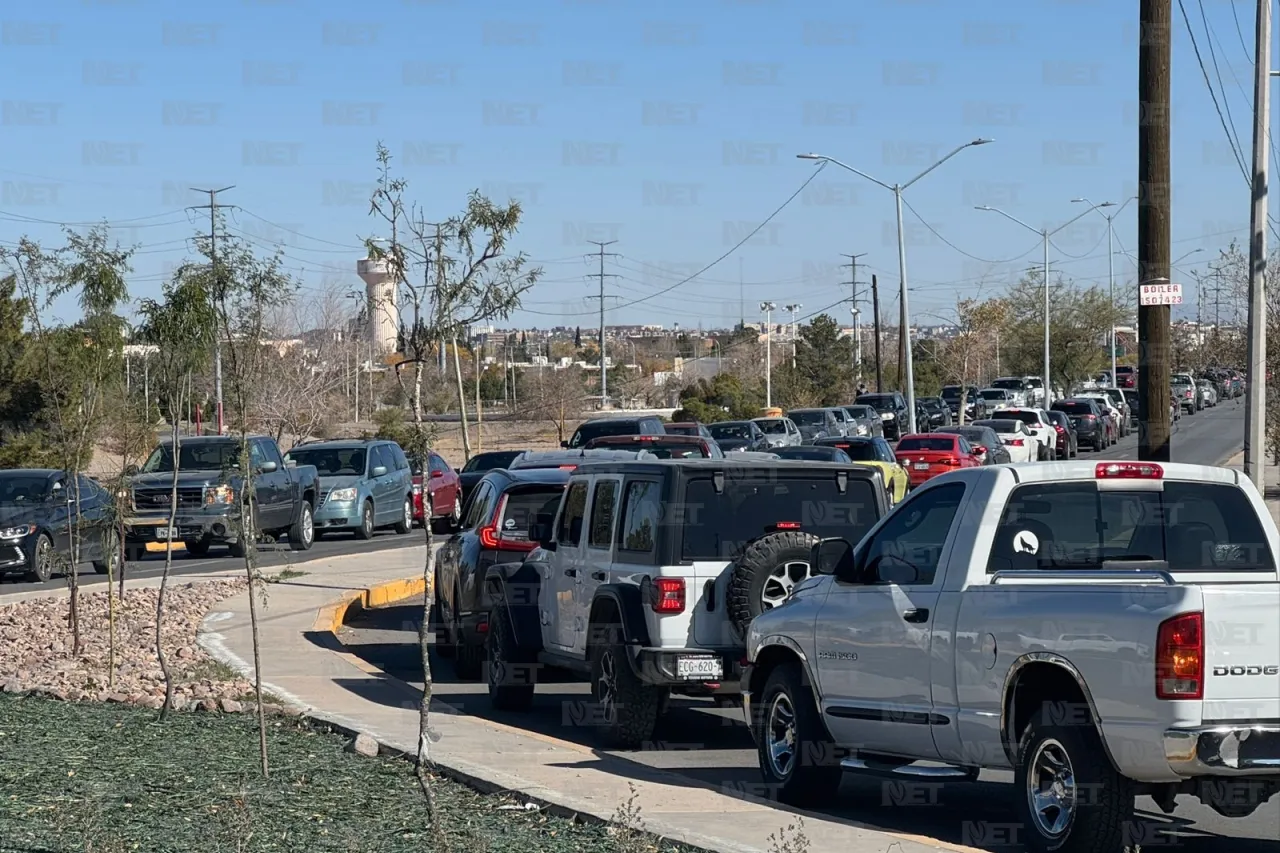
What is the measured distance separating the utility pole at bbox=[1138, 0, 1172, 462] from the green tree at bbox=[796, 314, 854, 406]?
2744 inches

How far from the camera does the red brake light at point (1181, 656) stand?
665cm

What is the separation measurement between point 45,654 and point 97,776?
21.1 feet

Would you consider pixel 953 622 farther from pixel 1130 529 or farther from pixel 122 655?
pixel 122 655

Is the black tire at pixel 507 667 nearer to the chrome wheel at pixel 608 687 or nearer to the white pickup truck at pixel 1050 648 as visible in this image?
the chrome wheel at pixel 608 687

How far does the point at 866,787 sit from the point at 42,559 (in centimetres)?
1737

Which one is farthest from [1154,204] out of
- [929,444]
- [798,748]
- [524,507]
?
[929,444]

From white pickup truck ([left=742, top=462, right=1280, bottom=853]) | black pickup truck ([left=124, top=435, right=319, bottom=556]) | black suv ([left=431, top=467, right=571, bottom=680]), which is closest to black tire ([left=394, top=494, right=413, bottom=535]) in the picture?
black pickup truck ([left=124, top=435, right=319, bottom=556])

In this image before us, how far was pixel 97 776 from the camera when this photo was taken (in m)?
8.94

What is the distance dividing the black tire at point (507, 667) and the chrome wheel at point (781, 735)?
343 cm

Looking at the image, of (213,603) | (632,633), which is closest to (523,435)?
(213,603)

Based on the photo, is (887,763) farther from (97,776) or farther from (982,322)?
(982,322)

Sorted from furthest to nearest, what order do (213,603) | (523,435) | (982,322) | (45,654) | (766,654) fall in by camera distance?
(982,322), (523,435), (213,603), (45,654), (766,654)

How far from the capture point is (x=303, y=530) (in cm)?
2841

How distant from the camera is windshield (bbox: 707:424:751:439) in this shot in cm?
4475
